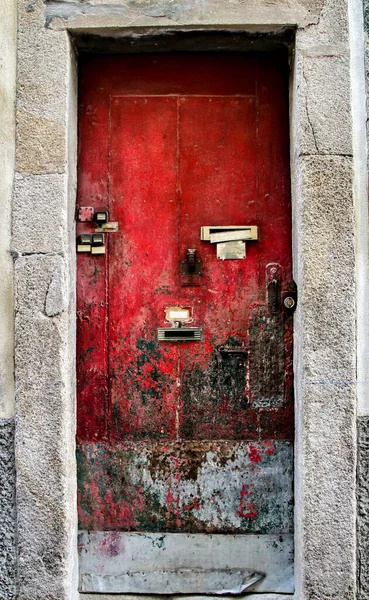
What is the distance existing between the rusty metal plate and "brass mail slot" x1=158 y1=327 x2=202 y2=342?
102 centimetres

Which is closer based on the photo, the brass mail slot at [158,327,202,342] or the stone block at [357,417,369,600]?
the stone block at [357,417,369,600]

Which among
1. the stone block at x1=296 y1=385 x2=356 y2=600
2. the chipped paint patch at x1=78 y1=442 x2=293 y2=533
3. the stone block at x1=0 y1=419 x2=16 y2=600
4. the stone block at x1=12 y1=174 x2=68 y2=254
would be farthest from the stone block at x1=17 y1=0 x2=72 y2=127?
the stone block at x1=296 y1=385 x2=356 y2=600

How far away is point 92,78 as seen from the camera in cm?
260

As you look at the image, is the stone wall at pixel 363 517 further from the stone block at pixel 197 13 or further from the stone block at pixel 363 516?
the stone block at pixel 197 13

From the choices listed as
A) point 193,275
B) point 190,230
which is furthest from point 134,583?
point 190,230

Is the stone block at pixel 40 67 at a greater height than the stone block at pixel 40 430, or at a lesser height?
greater

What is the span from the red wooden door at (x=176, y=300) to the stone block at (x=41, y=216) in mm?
239

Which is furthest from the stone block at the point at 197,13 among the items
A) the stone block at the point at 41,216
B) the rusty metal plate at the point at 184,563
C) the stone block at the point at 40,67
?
the rusty metal plate at the point at 184,563

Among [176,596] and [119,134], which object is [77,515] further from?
[119,134]

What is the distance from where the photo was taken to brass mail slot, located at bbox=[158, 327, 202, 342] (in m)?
2.57

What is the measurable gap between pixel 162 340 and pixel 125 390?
13.0 inches

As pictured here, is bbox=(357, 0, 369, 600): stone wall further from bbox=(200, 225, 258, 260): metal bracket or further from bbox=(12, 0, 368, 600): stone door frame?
bbox=(200, 225, 258, 260): metal bracket

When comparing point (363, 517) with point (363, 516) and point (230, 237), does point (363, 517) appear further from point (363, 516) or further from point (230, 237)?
point (230, 237)

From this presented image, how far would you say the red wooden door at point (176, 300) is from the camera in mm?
2572
